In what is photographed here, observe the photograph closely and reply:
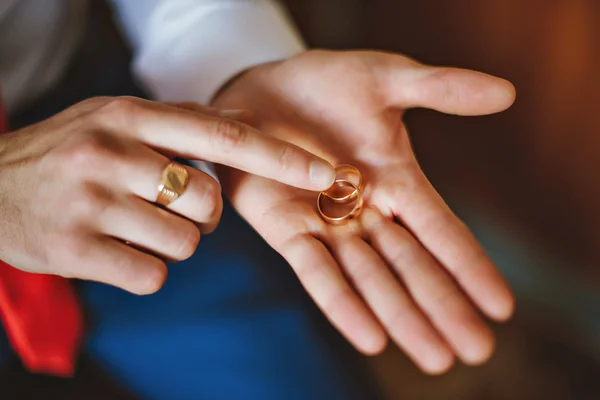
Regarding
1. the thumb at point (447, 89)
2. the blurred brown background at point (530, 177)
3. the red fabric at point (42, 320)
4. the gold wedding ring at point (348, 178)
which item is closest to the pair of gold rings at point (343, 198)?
the gold wedding ring at point (348, 178)

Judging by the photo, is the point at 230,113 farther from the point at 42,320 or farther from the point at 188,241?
the point at 42,320

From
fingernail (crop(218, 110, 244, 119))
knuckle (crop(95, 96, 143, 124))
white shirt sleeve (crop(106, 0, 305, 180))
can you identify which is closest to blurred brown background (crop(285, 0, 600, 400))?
white shirt sleeve (crop(106, 0, 305, 180))

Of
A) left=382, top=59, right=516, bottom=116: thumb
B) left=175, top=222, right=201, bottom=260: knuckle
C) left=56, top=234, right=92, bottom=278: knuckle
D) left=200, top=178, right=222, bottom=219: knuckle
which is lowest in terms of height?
left=56, top=234, right=92, bottom=278: knuckle

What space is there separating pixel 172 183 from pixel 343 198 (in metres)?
0.22

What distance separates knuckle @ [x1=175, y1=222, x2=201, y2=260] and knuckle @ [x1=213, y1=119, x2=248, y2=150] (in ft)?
0.31

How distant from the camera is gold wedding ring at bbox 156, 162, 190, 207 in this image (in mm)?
631

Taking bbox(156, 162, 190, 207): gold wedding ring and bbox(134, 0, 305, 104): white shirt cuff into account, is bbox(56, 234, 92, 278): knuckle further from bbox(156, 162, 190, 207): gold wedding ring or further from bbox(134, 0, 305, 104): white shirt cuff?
bbox(134, 0, 305, 104): white shirt cuff

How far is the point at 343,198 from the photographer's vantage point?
0.75 m

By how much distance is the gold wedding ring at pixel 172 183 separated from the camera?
0.63 meters

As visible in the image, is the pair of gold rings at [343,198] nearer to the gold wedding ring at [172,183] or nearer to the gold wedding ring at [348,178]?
the gold wedding ring at [348,178]

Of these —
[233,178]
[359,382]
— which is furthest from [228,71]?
[359,382]

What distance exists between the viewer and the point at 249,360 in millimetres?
826

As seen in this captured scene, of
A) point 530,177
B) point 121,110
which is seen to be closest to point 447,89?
point 121,110

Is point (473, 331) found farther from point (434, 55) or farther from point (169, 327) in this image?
point (434, 55)
